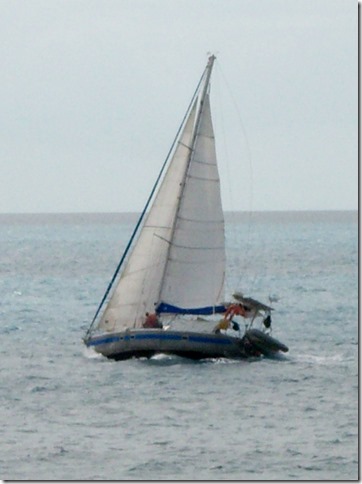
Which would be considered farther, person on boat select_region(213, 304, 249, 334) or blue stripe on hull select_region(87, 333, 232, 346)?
person on boat select_region(213, 304, 249, 334)

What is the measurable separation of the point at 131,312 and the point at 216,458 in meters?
15.5

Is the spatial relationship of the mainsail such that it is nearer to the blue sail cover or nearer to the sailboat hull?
the blue sail cover

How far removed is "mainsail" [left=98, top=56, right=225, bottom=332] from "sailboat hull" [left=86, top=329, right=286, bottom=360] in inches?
38.2

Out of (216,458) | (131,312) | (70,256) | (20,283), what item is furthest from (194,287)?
(70,256)

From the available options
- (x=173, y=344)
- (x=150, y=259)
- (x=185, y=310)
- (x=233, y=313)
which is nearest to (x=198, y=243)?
(x=150, y=259)

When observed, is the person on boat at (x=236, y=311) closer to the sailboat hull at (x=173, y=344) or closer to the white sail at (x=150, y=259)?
the sailboat hull at (x=173, y=344)

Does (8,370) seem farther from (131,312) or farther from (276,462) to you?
(276,462)

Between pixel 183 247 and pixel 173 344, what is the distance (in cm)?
356

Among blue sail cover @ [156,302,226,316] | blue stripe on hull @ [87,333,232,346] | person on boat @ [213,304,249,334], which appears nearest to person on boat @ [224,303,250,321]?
person on boat @ [213,304,249,334]

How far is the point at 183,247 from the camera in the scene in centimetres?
5141

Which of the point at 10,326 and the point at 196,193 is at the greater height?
the point at 196,193

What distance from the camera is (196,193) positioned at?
51312mm

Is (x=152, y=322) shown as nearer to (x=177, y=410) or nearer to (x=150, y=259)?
(x=150, y=259)

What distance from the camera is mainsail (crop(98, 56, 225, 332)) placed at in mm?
51281
